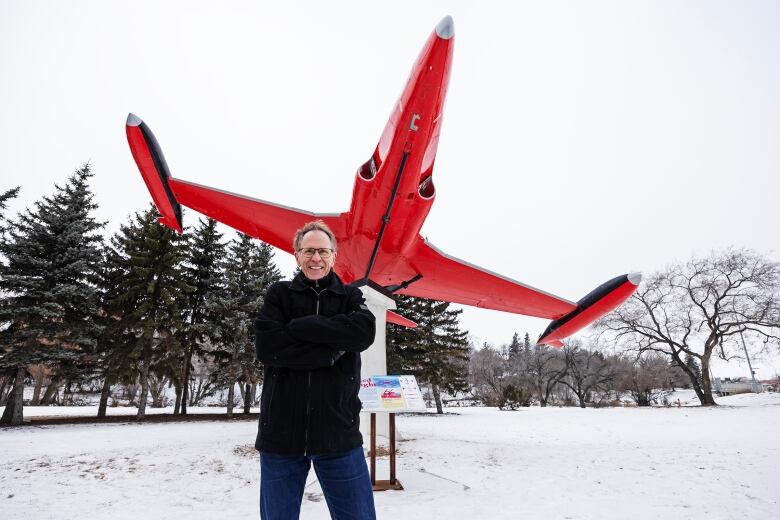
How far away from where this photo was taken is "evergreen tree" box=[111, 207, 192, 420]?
1495 cm

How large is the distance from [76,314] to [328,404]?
16659mm

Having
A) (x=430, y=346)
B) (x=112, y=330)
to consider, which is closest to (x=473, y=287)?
(x=430, y=346)

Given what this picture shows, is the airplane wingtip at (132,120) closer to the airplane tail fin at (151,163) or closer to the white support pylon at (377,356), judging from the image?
the airplane tail fin at (151,163)

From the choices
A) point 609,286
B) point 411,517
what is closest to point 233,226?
point 411,517

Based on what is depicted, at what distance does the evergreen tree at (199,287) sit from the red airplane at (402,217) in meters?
11.3

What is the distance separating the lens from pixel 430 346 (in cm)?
1842

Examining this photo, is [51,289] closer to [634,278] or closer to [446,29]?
[446,29]

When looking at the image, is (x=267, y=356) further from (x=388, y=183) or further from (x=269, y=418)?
(x=388, y=183)

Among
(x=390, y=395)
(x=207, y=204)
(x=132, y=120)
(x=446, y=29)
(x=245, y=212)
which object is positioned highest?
(x=132, y=120)

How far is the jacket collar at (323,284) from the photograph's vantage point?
1.84 meters

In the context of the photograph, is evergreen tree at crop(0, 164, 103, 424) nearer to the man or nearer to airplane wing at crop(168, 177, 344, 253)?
airplane wing at crop(168, 177, 344, 253)

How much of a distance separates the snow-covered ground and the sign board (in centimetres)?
88

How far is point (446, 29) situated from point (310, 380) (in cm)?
392

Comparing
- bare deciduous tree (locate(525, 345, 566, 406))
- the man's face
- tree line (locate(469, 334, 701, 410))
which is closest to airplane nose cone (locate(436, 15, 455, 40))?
the man's face
